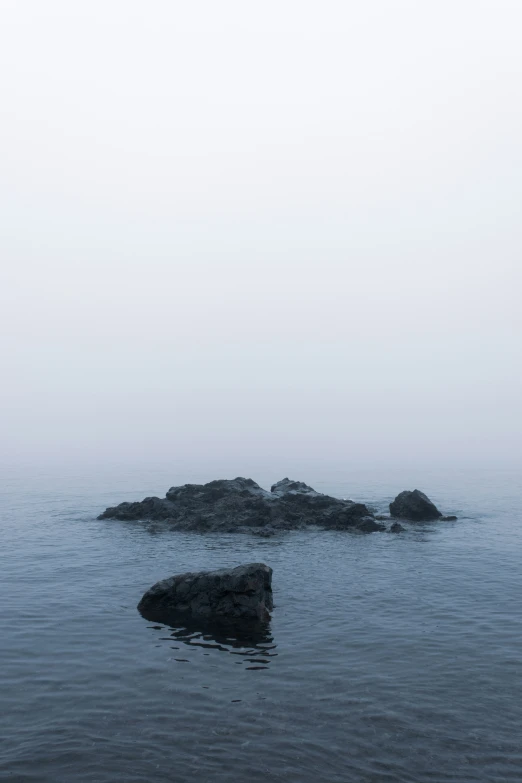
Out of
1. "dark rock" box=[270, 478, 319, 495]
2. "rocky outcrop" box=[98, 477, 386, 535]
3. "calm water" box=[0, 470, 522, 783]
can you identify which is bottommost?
"calm water" box=[0, 470, 522, 783]

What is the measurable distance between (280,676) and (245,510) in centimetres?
4070

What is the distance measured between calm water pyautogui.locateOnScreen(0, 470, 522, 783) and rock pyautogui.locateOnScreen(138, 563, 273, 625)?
44.4 inches

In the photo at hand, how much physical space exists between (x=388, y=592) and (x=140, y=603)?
1530 centimetres

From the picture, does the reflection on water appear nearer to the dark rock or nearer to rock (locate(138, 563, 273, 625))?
rock (locate(138, 563, 273, 625))

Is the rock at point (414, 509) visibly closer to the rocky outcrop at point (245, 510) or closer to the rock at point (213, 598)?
the rocky outcrop at point (245, 510)

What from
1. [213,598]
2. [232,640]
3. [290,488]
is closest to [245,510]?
[290,488]

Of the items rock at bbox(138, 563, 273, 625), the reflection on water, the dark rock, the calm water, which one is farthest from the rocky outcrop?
the reflection on water

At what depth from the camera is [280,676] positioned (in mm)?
20688

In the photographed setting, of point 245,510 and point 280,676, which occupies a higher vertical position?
point 245,510

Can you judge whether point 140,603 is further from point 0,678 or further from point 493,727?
point 493,727

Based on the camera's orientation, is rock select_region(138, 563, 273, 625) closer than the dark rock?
Yes

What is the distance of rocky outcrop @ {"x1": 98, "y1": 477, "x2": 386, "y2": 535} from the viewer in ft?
189

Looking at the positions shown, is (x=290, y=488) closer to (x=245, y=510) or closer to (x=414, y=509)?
(x=245, y=510)

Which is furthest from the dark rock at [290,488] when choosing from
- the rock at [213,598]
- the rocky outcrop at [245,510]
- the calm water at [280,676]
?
the rock at [213,598]
